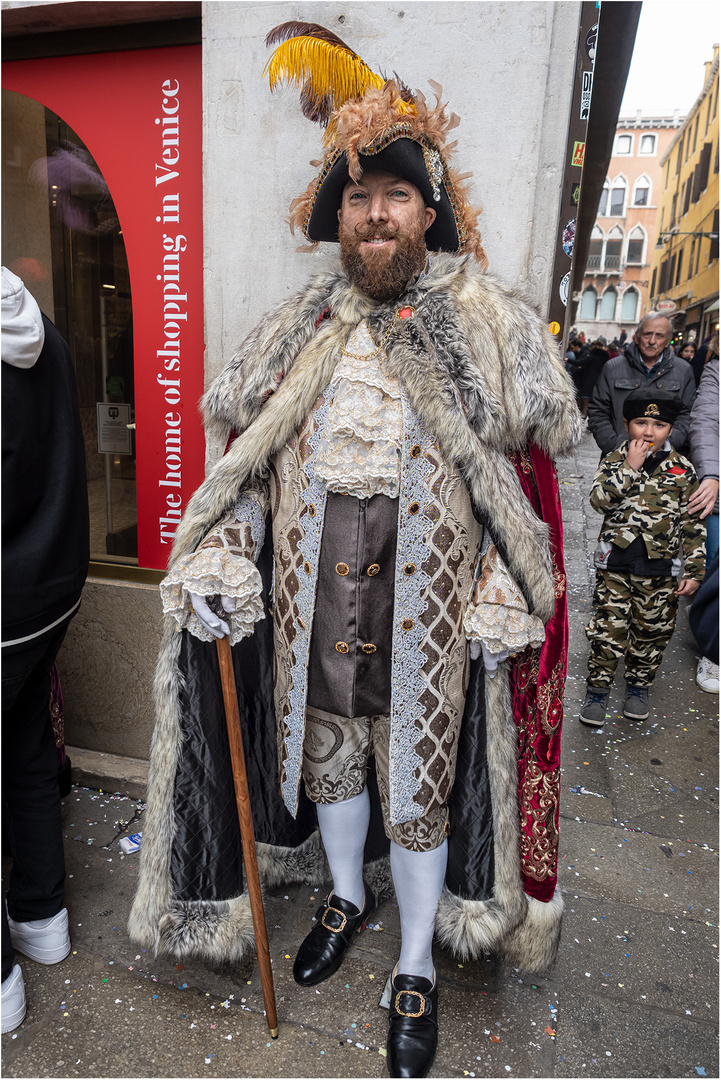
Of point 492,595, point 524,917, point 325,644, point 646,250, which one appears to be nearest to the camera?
point 492,595

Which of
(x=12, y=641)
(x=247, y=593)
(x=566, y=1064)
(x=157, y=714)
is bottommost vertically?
(x=566, y=1064)

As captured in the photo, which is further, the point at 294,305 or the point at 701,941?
the point at 701,941

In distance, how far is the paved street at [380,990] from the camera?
6.41ft

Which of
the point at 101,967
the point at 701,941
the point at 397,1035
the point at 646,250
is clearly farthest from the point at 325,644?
the point at 646,250

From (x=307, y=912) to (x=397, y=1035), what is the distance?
62cm

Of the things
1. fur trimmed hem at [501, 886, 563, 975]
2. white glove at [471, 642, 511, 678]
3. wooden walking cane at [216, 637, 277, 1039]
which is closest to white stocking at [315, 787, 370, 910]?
wooden walking cane at [216, 637, 277, 1039]

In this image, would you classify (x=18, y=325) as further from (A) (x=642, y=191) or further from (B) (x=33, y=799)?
(A) (x=642, y=191)

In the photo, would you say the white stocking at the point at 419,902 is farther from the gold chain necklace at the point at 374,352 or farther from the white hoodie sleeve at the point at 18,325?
the white hoodie sleeve at the point at 18,325

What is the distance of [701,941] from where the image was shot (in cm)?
243

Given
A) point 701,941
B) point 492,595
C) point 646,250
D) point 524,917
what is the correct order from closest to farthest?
point 492,595
point 524,917
point 701,941
point 646,250

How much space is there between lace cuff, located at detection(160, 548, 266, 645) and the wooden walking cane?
0.23 feet

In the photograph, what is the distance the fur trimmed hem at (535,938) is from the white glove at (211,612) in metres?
1.26

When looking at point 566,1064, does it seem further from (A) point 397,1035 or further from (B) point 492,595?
(B) point 492,595

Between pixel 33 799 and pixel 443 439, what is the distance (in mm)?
1679
